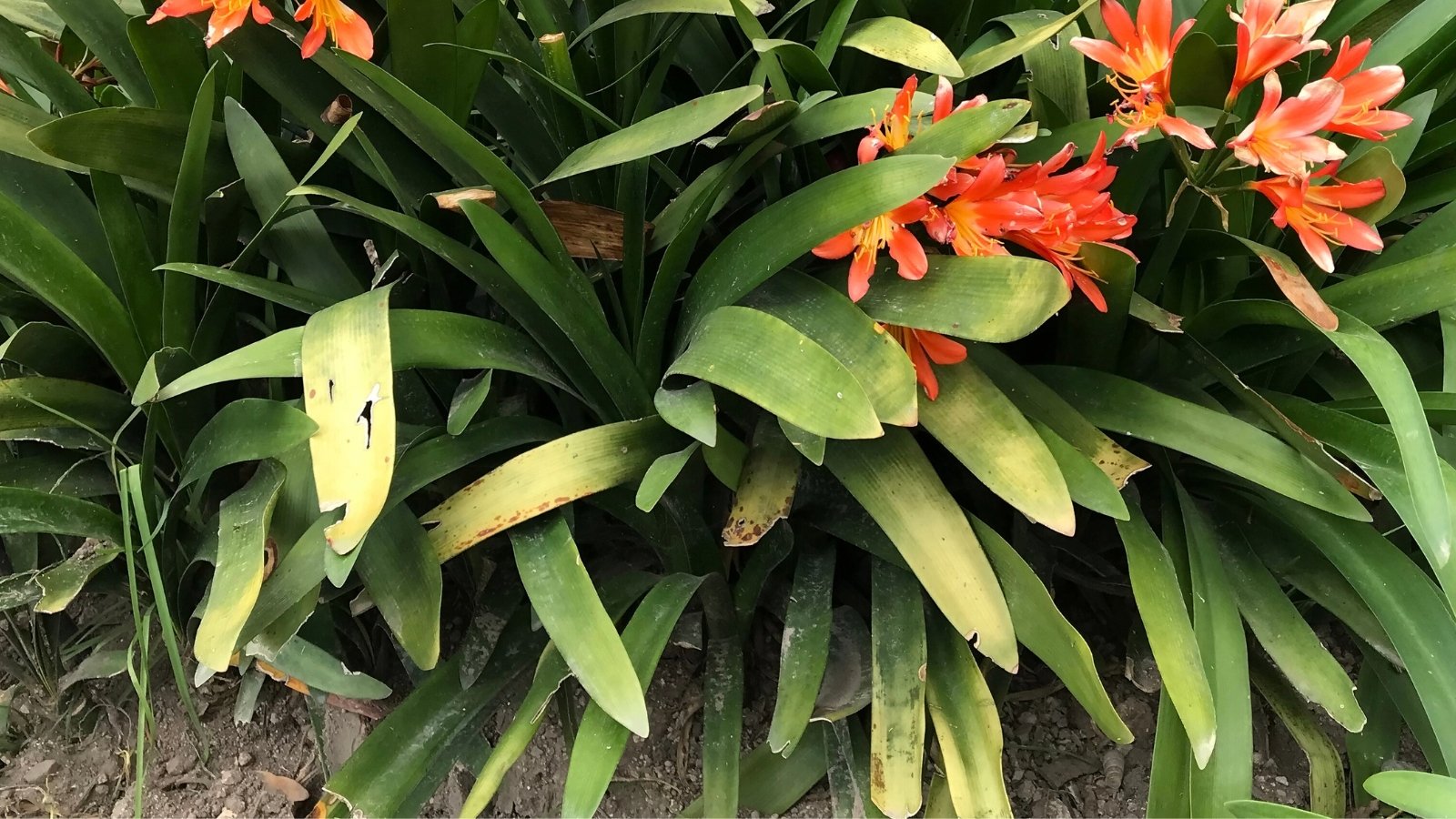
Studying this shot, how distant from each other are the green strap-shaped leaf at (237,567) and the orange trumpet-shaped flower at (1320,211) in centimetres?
84

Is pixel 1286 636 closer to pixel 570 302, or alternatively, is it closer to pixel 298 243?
pixel 570 302

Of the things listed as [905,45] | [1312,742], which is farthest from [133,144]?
[1312,742]

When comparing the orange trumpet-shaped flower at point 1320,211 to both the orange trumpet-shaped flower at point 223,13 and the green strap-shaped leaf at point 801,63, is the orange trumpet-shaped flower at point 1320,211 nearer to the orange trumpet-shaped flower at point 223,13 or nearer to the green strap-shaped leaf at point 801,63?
the green strap-shaped leaf at point 801,63

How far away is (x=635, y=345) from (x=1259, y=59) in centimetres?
56

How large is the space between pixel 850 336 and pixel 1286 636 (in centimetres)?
50

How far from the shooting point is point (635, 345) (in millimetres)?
808

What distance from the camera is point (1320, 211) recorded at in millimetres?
711

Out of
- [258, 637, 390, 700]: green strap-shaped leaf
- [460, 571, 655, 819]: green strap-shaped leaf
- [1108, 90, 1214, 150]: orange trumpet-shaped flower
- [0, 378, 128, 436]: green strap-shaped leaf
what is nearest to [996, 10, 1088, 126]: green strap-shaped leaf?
[1108, 90, 1214, 150]: orange trumpet-shaped flower

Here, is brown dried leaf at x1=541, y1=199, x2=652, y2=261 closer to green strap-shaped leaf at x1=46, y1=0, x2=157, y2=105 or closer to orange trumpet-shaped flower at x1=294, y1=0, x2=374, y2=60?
orange trumpet-shaped flower at x1=294, y1=0, x2=374, y2=60

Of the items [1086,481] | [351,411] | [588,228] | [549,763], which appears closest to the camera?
[351,411]

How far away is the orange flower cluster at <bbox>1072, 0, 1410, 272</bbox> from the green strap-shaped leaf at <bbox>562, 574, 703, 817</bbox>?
56 cm

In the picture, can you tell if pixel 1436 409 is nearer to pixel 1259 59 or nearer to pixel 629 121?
pixel 1259 59

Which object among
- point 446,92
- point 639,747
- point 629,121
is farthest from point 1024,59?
point 639,747

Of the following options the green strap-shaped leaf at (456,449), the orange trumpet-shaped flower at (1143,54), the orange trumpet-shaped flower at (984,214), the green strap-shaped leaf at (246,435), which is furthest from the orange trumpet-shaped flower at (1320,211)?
the green strap-shaped leaf at (246,435)
